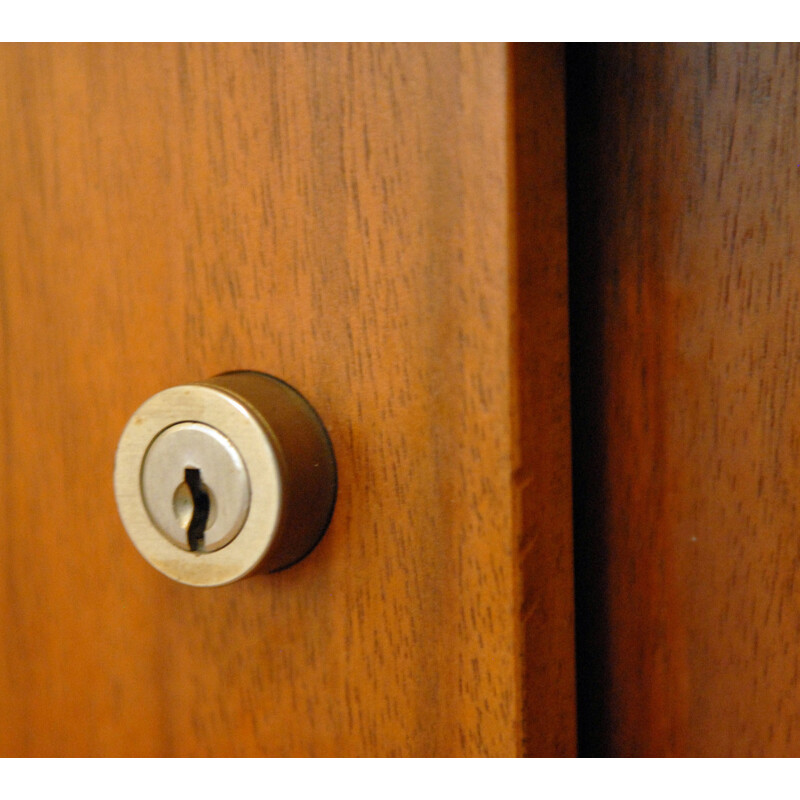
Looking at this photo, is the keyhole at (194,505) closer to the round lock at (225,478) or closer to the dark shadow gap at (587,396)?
the round lock at (225,478)

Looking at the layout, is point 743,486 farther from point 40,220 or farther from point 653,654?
point 40,220

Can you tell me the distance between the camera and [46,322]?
0.97 ft

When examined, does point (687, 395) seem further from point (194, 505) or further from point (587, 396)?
point (194, 505)

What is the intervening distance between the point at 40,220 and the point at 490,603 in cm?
22

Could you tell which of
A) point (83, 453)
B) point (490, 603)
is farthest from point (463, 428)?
point (83, 453)

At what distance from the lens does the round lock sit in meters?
0.23

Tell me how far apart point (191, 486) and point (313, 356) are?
0.18 ft

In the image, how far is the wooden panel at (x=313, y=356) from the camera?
8.9 inches

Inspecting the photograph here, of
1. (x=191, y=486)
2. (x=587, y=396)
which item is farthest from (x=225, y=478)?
(x=587, y=396)

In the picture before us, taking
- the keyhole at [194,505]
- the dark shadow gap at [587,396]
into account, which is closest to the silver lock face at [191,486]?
the keyhole at [194,505]

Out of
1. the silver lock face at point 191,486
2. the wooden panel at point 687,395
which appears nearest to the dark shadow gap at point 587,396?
the wooden panel at point 687,395

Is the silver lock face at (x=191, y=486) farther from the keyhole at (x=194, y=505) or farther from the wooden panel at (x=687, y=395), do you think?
the wooden panel at (x=687, y=395)

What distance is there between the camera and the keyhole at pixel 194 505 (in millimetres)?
233

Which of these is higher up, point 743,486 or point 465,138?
point 465,138
